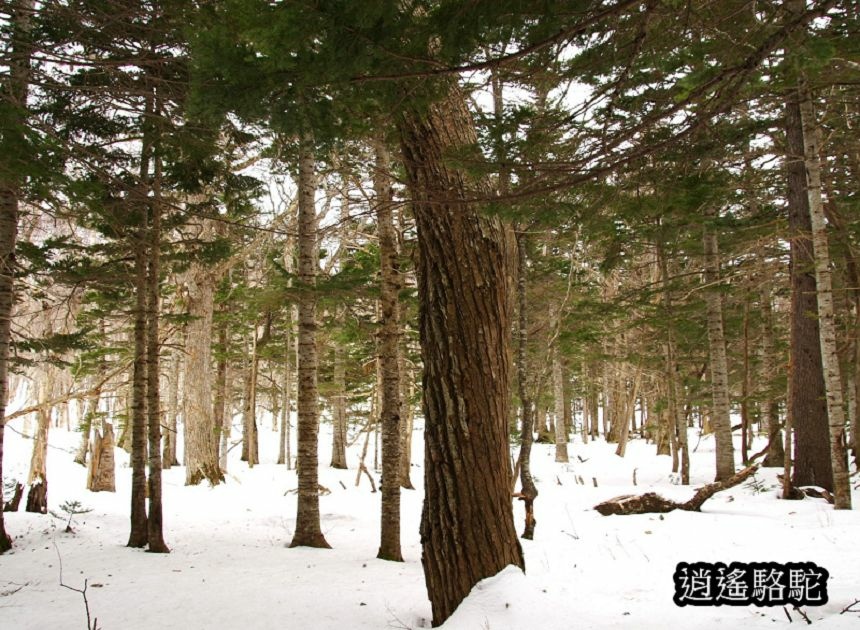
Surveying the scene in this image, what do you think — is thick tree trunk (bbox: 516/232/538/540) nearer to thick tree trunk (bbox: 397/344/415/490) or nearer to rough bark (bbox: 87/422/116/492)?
thick tree trunk (bbox: 397/344/415/490)

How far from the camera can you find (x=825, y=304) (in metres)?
7.29

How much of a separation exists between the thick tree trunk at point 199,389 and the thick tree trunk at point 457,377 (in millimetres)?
10936

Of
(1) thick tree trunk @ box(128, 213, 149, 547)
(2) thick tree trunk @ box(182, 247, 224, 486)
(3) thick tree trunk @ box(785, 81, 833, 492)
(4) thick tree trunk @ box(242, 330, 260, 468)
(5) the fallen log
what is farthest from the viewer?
(4) thick tree trunk @ box(242, 330, 260, 468)

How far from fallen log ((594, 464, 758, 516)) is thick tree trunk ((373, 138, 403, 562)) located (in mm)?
4344

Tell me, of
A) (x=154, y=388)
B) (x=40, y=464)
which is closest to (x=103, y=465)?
(x=40, y=464)

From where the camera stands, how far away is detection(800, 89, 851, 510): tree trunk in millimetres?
7160

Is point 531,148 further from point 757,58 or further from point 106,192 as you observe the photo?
point 106,192

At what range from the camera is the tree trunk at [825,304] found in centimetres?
716

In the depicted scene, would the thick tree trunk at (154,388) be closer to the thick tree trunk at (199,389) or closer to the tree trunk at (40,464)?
the tree trunk at (40,464)

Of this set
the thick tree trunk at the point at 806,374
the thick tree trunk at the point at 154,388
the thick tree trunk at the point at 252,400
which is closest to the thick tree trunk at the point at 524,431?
the thick tree trunk at the point at 806,374

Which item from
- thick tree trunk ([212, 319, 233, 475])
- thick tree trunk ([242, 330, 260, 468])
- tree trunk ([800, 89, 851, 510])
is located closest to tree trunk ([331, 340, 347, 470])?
thick tree trunk ([242, 330, 260, 468])

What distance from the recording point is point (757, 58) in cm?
245

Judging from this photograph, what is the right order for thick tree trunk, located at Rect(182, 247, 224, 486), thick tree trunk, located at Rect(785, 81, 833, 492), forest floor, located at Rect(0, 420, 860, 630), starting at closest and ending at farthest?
forest floor, located at Rect(0, 420, 860, 630) → thick tree trunk, located at Rect(785, 81, 833, 492) → thick tree trunk, located at Rect(182, 247, 224, 486)

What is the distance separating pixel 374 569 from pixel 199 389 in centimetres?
901
